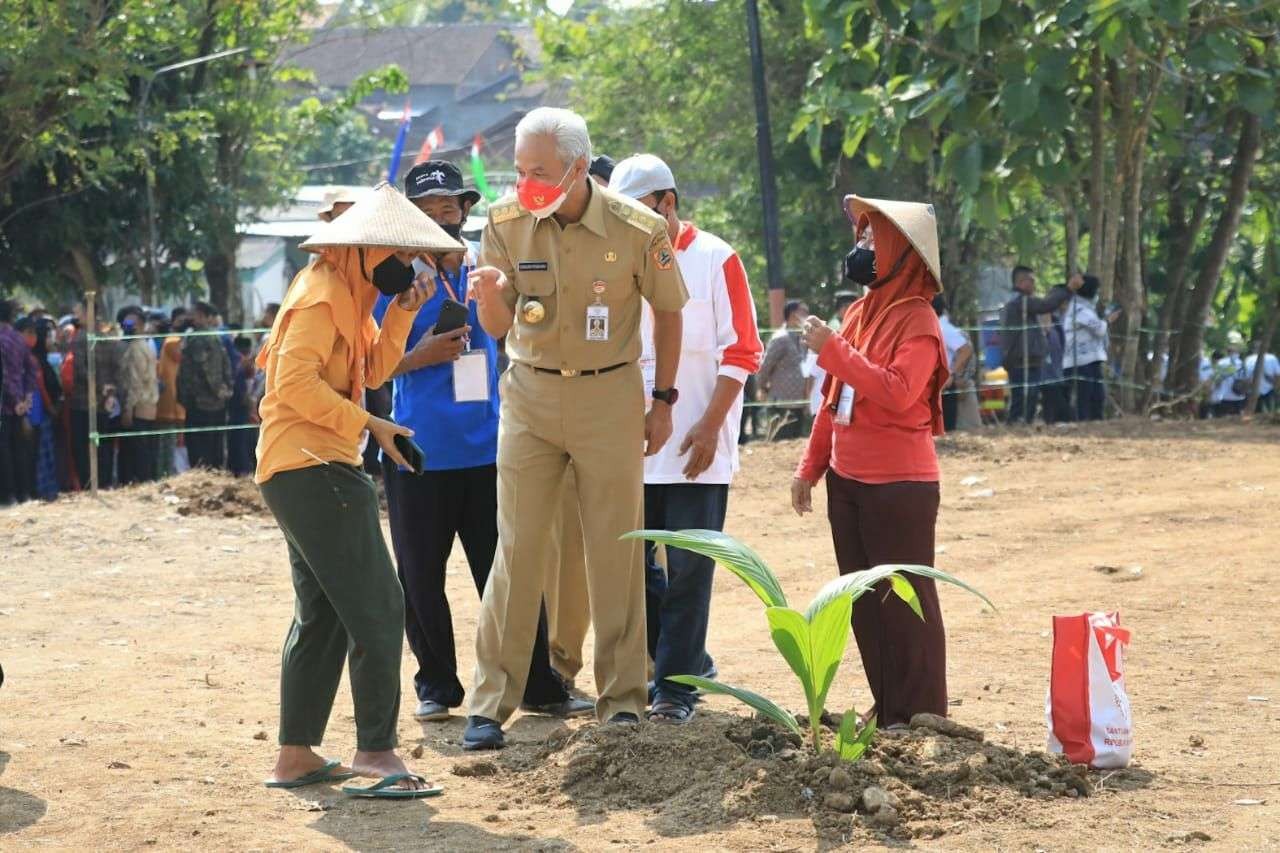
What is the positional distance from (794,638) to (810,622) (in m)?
0.08

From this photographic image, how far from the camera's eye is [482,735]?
622cm

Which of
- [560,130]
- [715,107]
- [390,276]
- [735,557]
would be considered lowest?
[735,557]

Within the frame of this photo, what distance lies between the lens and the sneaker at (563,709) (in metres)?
6.97

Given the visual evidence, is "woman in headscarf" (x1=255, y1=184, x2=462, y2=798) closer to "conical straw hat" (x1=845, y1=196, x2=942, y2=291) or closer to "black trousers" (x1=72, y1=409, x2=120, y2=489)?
"conical straw hat" (x1=845, y1=196, x2=942, y2=291)

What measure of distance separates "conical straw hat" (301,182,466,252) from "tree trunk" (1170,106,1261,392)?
15.8 metres

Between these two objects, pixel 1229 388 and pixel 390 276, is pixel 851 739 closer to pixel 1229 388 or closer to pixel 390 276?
pixel 390 276

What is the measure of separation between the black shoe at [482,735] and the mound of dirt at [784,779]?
0.29 meters

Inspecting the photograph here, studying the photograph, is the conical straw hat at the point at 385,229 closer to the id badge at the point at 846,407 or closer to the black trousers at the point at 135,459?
the id badge at the point at 846,407

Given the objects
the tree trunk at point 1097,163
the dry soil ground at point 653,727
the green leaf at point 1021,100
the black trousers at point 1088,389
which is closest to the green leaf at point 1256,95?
the tree trunk at point 1097,163

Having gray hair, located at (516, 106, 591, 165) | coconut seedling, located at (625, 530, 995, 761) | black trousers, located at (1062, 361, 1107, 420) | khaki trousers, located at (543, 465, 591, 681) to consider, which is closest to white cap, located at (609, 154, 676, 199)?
gray hair, located at (516, 106, 591, 165)

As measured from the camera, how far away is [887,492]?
5957mm

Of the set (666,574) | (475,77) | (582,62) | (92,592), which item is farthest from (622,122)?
(475,77)

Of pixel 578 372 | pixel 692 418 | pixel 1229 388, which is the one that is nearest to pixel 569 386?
pixel 578 372

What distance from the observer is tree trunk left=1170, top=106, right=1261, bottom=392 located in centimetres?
2018
